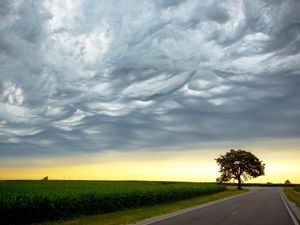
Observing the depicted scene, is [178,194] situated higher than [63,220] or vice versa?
[178,194]

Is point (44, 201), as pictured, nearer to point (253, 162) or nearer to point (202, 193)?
point (202, 193)

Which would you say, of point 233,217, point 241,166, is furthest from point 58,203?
point 241,166

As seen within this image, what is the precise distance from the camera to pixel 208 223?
20000mm

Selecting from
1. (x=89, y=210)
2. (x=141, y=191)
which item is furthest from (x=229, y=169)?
(x=89, y=210)

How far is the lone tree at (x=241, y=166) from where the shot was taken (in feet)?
395

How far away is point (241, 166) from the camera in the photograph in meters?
121

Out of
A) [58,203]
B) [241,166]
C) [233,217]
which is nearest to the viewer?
[58,203]

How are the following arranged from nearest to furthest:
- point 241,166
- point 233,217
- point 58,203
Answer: point 58,203, point 233,217, point 241,166

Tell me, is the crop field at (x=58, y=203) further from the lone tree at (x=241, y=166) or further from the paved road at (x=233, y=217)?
the lone tree at (x=241, y=166)

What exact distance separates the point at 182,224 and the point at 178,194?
28.3 metres

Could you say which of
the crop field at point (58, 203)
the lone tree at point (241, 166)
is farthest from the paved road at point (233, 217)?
the lone tree at point (241, 166)

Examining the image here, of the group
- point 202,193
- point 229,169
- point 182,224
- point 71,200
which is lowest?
point 182,224

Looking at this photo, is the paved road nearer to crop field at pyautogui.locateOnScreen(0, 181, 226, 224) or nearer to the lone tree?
crop field at pyautogui.locateOnScreen(0, 181, 226, 224)

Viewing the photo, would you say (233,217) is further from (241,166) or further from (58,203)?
(241,166)
